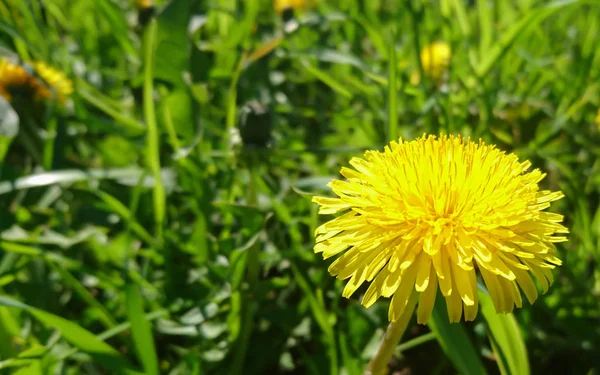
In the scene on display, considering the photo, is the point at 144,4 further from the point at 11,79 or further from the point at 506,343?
the point at 506,343

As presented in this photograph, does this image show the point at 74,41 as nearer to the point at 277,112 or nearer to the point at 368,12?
the point at 277,112

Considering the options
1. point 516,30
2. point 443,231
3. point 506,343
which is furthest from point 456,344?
point 516,30

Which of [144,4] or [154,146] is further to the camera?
[144,4]

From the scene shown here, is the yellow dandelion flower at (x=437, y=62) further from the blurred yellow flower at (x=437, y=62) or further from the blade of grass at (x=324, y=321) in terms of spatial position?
the blade of grass at (x=324, y=321)

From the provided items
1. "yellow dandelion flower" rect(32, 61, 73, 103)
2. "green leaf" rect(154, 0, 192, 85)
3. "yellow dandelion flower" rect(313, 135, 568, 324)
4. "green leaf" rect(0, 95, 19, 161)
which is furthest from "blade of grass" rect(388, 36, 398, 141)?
"yellow dandelion flower" rect(32, 61, 73, 103)

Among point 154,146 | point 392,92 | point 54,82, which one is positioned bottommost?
point 392,92

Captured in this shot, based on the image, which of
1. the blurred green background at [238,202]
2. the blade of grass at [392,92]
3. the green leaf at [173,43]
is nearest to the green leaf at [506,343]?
the blurred green background at [238,202]

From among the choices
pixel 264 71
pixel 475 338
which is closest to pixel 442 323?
pixel 475 338
